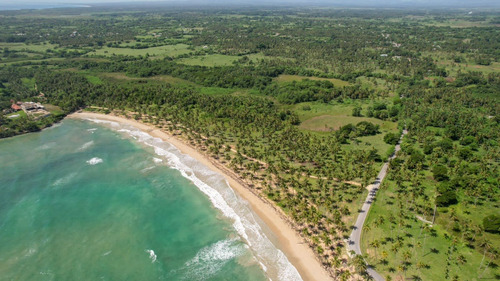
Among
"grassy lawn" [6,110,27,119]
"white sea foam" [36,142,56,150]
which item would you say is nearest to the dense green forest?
"grassy lawn" [6,110,27,119]

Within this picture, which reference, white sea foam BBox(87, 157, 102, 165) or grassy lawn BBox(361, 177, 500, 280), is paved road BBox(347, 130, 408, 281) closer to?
grassy lawn BBox(361, 177, 500, 280)

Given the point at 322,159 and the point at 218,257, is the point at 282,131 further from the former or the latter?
the point at 218,257

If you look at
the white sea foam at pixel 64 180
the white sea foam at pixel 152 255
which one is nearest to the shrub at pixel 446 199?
the white sea foam at pixel 152 255

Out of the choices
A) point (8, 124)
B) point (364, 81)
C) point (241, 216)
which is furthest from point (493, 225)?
point (8, 124)

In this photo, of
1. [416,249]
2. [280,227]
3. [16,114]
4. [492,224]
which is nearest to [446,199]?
[492,224]

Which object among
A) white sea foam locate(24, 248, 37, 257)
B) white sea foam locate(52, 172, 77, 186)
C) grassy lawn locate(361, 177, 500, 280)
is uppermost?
grassy lawn locate(361, 177, 500, 280)

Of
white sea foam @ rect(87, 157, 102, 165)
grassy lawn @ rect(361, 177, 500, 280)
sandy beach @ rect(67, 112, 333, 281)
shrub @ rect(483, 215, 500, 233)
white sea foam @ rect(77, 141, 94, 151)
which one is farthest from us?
white sea foam @ rect(77, 141, 94, 151)
